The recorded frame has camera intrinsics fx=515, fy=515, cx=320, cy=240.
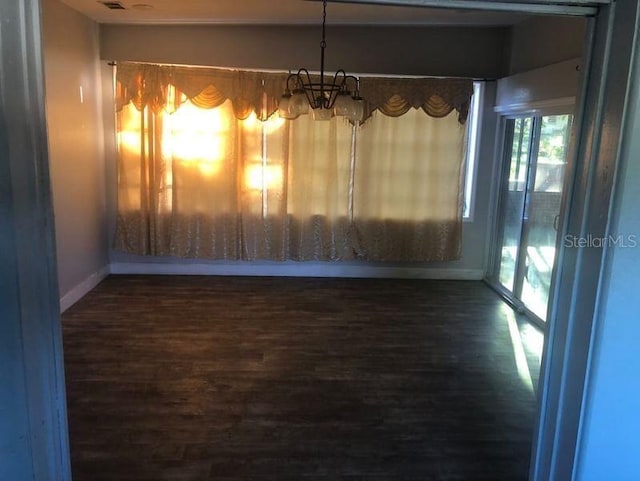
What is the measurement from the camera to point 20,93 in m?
1.04

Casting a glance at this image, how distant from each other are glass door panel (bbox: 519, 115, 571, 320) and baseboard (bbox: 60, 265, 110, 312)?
4174 mm

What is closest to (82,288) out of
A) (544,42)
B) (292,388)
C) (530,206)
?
(292,388)

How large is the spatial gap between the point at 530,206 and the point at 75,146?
4251 millimetres

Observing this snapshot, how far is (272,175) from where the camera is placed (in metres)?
5.60

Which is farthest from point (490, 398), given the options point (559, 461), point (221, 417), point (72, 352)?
point (72, 352)

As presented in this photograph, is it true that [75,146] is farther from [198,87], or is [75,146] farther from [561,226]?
[561,226]

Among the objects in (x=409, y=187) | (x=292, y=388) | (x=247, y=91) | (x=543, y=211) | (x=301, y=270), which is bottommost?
(x=292, y=388)

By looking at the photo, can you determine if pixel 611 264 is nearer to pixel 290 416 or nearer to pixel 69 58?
pixel 290 416

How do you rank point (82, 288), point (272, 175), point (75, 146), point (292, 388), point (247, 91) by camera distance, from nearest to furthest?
point (292, 388)
point (75, 146)
point (82, 288)
point (247, 91)
point (272, 175)

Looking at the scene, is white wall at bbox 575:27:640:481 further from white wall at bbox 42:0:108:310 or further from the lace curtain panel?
the lace curtain panel

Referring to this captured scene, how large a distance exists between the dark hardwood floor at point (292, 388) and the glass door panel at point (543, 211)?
37 centimetres

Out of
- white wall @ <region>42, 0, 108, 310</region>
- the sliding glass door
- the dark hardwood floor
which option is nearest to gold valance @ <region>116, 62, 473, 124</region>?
white wall @ <region>42, 0, 108, 310</region>

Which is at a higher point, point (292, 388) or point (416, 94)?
point (416, 94)

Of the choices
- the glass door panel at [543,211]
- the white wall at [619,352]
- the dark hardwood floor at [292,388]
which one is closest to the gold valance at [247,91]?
the glass door panel at [543,211]
